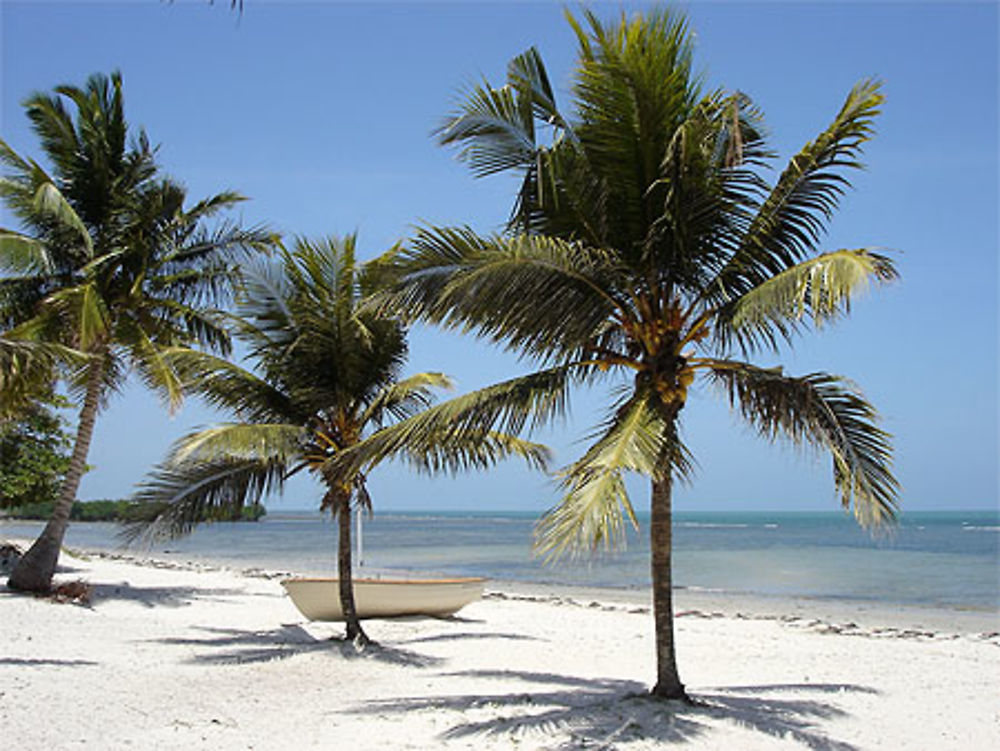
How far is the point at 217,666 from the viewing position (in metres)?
9.95

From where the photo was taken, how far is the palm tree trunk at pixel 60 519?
14.5m

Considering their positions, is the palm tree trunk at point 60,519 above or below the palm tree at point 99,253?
below

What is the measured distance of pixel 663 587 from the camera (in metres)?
7.46

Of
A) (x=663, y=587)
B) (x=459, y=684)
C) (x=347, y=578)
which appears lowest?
(x=459, y=684)

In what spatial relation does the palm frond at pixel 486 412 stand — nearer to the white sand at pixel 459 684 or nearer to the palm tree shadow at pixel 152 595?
the white sand at pixel 459 684

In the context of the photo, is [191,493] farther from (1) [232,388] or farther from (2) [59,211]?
(2) [59,211]

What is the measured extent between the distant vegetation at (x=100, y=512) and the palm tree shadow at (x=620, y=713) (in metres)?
3.72

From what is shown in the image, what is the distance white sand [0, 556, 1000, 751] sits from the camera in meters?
6.87

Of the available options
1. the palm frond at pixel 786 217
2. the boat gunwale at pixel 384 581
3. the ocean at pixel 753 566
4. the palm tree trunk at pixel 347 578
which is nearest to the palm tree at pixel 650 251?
the palm frond at pixel 786 217

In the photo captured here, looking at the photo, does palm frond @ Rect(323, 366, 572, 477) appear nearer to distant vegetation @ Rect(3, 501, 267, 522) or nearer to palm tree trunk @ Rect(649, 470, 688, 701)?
palm tree trunk @ Rect(649, 470, 688, 701)

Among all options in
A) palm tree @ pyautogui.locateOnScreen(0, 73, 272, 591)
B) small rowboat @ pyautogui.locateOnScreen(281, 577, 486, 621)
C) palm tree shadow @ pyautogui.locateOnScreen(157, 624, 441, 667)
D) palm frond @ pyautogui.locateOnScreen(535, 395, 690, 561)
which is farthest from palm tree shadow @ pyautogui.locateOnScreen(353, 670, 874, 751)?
palm tree @ pyautogui.locateOnScreen(0, 73, 272, 591)

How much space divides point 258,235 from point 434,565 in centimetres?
2304

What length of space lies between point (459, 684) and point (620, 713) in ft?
7.18

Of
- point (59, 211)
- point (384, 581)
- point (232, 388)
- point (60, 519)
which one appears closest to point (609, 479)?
point (232, 388)
